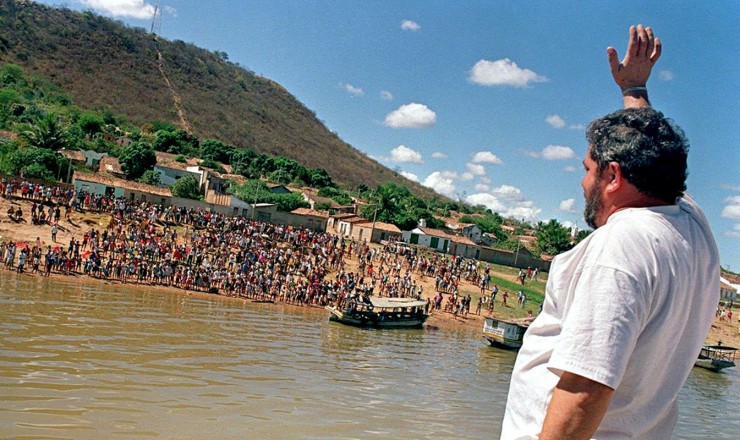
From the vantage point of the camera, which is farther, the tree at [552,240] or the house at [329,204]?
the house at [329,204]

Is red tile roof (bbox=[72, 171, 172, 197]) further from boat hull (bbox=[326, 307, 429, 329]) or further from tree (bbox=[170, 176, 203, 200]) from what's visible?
boat hull (bbox=[326, 307, 429, 329])

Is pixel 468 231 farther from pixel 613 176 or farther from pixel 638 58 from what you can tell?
pixel 613 176

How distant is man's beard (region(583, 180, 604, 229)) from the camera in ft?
6.31

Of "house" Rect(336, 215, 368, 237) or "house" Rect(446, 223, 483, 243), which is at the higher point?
"house" Rect(446, 223, 483, 243)

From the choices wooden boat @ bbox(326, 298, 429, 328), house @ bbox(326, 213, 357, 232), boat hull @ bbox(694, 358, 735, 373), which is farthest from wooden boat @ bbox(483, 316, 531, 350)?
house @ bbox(326, 213, 357, 232)

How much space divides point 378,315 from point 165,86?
108 meters

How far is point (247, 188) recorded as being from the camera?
64188mm

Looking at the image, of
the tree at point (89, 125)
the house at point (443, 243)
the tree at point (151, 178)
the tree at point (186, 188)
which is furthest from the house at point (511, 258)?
the tree at point (89, 125)

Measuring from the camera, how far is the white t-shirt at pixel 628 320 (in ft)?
5.09

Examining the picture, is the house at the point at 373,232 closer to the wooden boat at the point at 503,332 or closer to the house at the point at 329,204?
the house at the point at 329,204

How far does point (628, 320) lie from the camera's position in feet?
5.09

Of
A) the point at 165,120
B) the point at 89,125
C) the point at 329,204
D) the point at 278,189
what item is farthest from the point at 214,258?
the point at 165,120

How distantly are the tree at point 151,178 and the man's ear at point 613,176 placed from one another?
62084 millimetres

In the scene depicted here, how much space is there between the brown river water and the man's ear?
11881 millimetres
